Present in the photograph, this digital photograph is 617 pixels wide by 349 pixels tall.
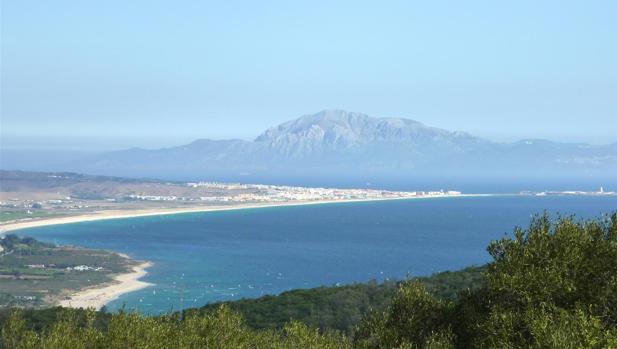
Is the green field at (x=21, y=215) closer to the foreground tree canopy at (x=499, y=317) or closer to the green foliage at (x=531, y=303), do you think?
the foreground tree canopy at (x=499, y=317)

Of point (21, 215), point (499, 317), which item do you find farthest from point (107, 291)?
point (21, 215)

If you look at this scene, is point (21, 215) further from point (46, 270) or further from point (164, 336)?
point (164, 336)

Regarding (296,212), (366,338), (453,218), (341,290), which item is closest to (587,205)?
(453,218)

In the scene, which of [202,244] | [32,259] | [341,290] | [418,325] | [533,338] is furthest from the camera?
[202,244]

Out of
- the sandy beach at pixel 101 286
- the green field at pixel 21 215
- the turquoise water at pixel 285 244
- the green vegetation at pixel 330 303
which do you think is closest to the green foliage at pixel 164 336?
the green vegetation at pixel 330 303

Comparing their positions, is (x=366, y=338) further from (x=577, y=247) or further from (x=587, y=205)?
(x=587, y=205)
